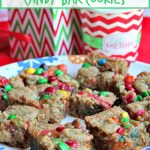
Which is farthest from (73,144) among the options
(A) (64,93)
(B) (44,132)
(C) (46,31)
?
(C) (46,31)

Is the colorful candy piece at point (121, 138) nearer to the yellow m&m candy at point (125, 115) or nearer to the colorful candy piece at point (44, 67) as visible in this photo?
the yellow m&m candy at point (125, 115)

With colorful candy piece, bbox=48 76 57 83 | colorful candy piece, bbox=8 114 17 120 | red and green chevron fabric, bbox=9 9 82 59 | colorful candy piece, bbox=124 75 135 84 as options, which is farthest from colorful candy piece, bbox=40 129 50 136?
red and green chevron fabric, bbox=9 9 82 59

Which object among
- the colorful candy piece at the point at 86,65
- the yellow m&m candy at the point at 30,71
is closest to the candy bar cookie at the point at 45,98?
the yellow m&m candy at the point at 30,71

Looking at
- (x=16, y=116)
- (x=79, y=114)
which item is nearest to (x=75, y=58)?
(x=79, y=114)

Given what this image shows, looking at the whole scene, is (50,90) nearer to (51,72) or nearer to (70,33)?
(51,72)

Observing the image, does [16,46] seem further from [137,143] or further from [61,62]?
[137,143]
